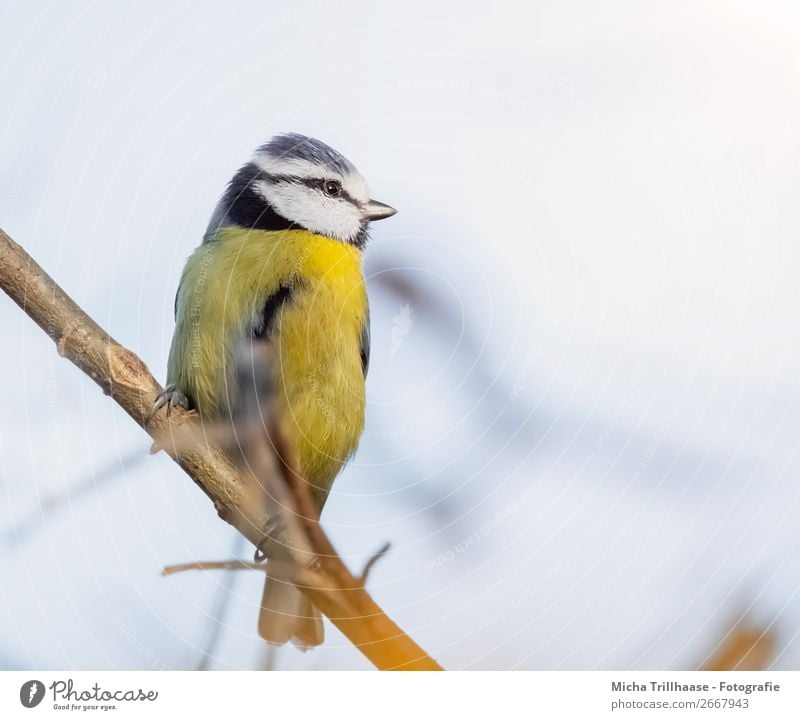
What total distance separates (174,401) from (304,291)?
0.21m

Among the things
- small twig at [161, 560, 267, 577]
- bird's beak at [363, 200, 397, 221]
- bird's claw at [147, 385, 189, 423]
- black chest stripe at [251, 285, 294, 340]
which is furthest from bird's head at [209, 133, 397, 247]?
small twig at [161, 560, 267, 577]

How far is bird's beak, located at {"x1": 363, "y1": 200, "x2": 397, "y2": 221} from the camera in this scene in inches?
44.5

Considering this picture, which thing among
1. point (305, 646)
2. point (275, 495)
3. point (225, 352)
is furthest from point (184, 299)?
point (305, 646)

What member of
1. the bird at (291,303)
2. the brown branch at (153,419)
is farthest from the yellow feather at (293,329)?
the brown branch at (153,419)

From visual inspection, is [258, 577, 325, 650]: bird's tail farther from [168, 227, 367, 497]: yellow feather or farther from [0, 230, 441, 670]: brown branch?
[168, 227, 367, 497]: yellow feather

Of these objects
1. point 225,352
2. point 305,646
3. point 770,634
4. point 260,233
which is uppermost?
point 260,233

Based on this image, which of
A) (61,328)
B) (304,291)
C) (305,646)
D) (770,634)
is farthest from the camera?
(304,291)

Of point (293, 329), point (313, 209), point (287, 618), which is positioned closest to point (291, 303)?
point (293, 329)

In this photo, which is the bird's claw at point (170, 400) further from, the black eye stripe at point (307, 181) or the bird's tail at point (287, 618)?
the black eye stripe at point (307, 181)

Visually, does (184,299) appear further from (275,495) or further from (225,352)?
(275,495)

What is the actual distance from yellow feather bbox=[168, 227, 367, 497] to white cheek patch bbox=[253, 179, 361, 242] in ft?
0.10

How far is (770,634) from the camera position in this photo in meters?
0.71

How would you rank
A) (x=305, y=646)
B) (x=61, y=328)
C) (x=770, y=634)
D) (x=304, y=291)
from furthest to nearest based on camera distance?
(x=304, y=291) < (x=305, y=646) < (x=61, y=328) < (x=770, y=634)
